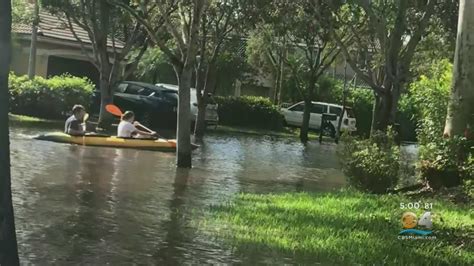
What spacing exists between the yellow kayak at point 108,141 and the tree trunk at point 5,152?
12.9 metres

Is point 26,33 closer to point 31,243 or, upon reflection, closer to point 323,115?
point 323,115

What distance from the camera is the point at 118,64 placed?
23750mm

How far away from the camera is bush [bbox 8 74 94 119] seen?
25.0 m

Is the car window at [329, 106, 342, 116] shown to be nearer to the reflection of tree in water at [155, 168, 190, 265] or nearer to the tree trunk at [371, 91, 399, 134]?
the tree trunk at [371, 91, 399, 134]

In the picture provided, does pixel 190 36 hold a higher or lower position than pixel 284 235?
higher

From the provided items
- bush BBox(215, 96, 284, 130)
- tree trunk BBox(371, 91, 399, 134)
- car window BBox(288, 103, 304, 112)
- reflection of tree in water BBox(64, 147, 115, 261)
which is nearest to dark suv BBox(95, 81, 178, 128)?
bush BBox(215, 96, 284, 130)

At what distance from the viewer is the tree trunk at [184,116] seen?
15.2 meters

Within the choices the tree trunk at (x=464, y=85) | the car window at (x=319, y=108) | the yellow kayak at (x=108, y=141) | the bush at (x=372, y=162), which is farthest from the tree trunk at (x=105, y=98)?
the car window at (x=319, y=108)

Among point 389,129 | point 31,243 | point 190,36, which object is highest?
point 190,36

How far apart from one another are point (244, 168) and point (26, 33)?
17.2m

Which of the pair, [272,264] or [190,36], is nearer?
[272,264]

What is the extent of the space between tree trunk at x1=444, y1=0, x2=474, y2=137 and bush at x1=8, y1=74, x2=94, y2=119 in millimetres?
16980

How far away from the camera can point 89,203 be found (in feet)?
33.2

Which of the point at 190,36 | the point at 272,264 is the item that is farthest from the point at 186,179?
the point at 272,264
